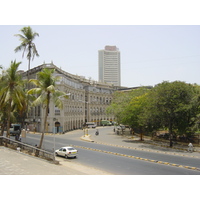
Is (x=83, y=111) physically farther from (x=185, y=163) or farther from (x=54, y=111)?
(x=185, y=163)

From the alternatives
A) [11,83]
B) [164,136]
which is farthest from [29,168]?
[164,136]

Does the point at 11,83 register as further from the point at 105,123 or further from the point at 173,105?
the point at 105,123

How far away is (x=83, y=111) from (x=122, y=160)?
5183 cm

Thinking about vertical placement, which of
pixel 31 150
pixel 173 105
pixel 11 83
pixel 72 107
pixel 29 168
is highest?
pixel 11 83

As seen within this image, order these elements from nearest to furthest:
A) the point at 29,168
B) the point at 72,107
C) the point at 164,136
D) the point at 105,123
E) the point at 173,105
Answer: the point at 29,168 → the point at 173,105 → the point at 164,136 → the point at 72,107 → the point at 105,123

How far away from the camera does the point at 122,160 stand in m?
23.9

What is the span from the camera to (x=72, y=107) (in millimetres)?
64750

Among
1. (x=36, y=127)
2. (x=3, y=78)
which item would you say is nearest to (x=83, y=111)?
(x=36, y=127)

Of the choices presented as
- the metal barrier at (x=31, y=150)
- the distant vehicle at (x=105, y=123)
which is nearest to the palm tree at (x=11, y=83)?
the metal barrier at (x=31, y=150)

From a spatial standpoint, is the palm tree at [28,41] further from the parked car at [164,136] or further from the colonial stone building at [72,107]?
the parked car at [164,136]

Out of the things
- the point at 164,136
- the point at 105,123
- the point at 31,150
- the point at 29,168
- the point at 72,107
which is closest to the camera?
the point at 29,168

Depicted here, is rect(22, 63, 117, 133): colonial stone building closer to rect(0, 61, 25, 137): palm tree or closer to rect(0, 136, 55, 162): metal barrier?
rect(0, 136, 55, 162): metal barrier

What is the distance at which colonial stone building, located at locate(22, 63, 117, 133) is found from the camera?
55.7 metres

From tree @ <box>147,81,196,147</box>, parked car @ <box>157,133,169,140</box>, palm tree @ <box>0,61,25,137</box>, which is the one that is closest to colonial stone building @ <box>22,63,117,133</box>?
palm tree @ <box>0,61,25,137</box>
